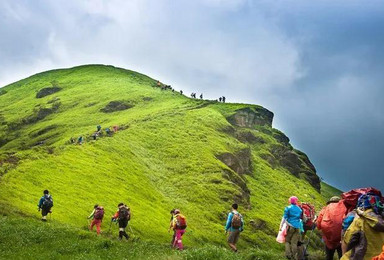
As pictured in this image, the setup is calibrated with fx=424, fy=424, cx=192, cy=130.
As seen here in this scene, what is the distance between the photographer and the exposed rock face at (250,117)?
132 metres

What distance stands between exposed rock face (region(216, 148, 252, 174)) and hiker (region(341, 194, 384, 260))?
78294 mm

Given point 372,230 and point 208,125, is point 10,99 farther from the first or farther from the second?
point 372,230

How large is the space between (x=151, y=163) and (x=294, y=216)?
5726cm

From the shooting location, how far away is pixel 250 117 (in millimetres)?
139000

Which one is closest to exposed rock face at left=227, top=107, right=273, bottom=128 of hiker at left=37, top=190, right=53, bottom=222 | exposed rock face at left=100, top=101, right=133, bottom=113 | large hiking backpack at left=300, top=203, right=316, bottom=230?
exposed rock face at left=100, top=101, right=133, bottom=113

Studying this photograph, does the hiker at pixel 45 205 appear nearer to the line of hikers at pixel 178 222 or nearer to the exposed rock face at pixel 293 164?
the line of hikers at pixel 178 222

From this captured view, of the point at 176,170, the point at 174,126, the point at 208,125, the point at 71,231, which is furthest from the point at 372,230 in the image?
the point at 208,125

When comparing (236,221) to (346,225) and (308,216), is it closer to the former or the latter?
(308,216)

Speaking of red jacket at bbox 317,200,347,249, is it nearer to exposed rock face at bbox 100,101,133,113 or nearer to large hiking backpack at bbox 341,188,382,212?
large hiking backpack at bbox 341,188,382,212

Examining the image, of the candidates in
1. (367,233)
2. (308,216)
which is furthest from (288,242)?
(367,233)

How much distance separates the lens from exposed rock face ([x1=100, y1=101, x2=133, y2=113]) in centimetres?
Result: 12900

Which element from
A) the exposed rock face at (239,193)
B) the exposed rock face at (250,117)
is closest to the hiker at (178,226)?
the exposed rock face at (239,193)

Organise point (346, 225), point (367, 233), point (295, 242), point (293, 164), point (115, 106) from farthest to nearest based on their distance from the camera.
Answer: point (115, 106)
point (293, 164)
point (295, 242)
point (346, 225)
point (367, 233)

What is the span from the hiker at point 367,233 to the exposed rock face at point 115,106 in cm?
12023
